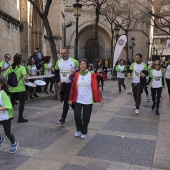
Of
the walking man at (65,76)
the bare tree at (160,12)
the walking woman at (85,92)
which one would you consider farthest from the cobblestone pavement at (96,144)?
the bare tree at (160,12)

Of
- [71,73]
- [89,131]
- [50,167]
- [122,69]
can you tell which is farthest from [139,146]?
[122,69]

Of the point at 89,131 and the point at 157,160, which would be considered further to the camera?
the point at 89,131

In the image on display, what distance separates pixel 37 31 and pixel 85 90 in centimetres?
1890

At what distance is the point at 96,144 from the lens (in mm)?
5652

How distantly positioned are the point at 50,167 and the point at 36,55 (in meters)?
9.98

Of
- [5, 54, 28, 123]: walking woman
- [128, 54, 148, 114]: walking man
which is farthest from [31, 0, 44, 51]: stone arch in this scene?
[5, 54, 28, 123]: walking woman

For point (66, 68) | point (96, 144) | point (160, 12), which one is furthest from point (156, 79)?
point (160, 12)

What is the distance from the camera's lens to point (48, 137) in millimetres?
6113

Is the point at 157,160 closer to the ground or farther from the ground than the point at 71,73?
closer to the ground

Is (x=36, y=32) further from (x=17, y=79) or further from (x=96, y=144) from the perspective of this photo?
(x=96, y=144)

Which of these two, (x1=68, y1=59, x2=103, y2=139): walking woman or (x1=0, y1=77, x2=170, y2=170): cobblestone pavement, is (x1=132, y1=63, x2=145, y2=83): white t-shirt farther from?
(x1=68, y1=59, x2=103, y2=139): walking woman

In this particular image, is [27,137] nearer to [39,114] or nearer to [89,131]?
[89,131]

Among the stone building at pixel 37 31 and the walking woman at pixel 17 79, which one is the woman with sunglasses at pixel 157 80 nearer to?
the walking woman at pixel 17 79

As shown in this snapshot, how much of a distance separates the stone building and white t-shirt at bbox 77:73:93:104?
1003 cm
